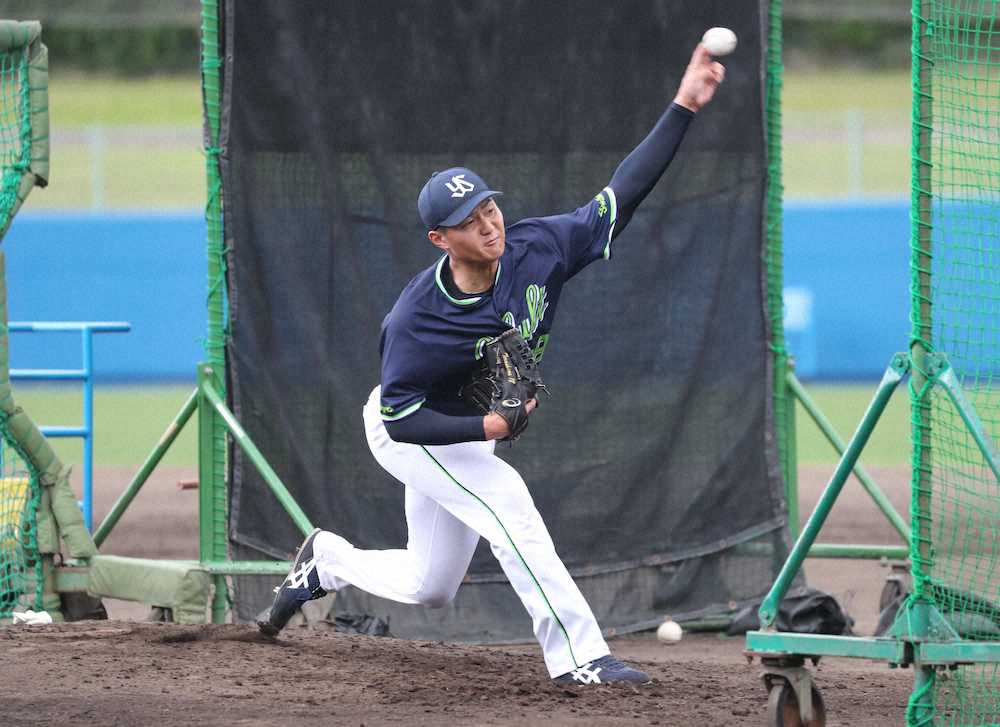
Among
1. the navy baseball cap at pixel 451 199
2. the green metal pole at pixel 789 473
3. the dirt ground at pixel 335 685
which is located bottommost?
the dirt ground at pixel 335 685

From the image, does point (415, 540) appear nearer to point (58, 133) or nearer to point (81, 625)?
point (81, 625)

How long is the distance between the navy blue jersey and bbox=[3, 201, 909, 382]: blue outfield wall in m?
14.1

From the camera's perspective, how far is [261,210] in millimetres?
7973

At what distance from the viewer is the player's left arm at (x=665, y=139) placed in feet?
19.5

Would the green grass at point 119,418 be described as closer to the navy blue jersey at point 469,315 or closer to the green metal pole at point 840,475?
the navy blue jersey at point 469,315

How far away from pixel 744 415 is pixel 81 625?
3.83 meters

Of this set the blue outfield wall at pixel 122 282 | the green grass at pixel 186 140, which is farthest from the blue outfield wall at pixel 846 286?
the blue outfield wall at pixel 122 282

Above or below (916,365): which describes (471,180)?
above

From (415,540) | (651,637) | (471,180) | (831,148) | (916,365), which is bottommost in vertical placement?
(651,637)

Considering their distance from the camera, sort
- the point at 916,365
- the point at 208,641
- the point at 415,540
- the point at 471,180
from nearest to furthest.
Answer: the point at 916,365, the point at 471,180, the point at 415,540, the point at 208,641

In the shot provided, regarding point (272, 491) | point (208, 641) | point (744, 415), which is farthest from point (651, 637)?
point (208, 641)

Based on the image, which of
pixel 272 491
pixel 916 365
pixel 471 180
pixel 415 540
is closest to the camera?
pixel 916 365

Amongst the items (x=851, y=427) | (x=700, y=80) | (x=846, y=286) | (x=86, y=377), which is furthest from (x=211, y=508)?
(x=846, y=286)

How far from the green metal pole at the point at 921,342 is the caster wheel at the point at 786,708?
0.31 meters
